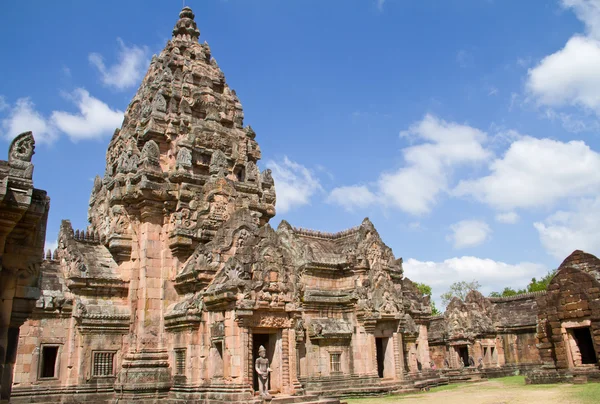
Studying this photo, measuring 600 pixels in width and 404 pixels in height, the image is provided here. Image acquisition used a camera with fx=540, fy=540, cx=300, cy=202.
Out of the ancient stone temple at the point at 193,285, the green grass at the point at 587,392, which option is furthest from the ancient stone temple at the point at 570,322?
the ancient stone temple at the point at 193,285

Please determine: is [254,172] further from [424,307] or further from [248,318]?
[424,307]

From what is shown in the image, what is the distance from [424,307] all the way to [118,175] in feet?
63.2

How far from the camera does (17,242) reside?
875 cm

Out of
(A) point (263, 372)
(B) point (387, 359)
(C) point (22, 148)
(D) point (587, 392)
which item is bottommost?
(D) point (587, 392)

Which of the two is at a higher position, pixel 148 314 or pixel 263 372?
pixel 148 314

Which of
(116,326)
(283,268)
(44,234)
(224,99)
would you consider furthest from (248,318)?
(224,99)

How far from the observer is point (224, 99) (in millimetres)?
22500

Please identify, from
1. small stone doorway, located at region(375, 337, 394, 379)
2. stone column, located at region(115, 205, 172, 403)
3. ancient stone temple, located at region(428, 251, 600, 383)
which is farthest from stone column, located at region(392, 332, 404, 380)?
stone column, located at region(115, 205, 172, 403)

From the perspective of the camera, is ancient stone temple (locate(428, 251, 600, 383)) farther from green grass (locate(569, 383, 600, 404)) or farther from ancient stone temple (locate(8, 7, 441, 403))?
ancient stone temple (locate(8, 7, 441, 403))

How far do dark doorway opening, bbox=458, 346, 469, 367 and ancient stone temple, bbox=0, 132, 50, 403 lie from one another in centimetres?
3162

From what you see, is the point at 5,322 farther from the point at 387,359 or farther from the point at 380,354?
the point at 380,354

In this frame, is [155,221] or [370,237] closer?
[155,221]

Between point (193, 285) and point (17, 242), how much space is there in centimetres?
918

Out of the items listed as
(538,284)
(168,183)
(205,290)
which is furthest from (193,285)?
(538,284)
